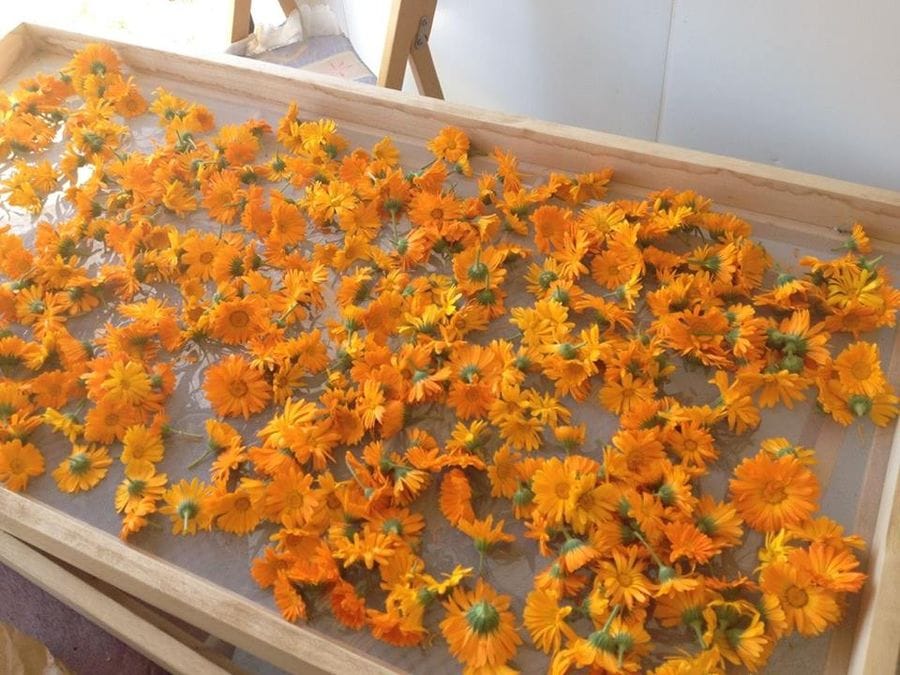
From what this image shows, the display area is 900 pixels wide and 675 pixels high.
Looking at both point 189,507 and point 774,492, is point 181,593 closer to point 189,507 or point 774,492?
point 189,507

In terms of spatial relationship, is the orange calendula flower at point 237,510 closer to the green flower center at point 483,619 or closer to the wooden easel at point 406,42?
the green flower center at point 483,619

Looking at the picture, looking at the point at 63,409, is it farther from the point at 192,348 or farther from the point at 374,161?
the point at 374,161

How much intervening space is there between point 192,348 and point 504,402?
1.23 feet

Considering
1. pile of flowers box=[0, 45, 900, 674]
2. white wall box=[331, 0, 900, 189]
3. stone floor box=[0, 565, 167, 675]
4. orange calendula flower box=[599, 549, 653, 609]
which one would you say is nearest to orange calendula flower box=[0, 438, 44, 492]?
pile of flowers box=[0, 45, 900, 674]

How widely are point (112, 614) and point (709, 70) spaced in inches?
39.0

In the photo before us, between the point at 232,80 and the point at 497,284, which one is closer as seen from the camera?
the point at 497,284

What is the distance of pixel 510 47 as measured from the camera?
1369 mm

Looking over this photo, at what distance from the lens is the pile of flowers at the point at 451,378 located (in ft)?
2.21

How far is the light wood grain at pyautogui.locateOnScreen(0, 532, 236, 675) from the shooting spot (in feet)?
2.61

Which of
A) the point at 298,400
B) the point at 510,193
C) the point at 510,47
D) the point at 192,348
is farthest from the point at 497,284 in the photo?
the point at 510,47

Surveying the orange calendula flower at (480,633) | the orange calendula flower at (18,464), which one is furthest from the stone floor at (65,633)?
the orange calendula flower at (480,633)

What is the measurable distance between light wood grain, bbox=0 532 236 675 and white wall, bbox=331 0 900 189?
94 cm

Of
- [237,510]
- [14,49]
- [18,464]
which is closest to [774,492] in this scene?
[237,510]

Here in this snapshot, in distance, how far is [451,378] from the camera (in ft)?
2.70
